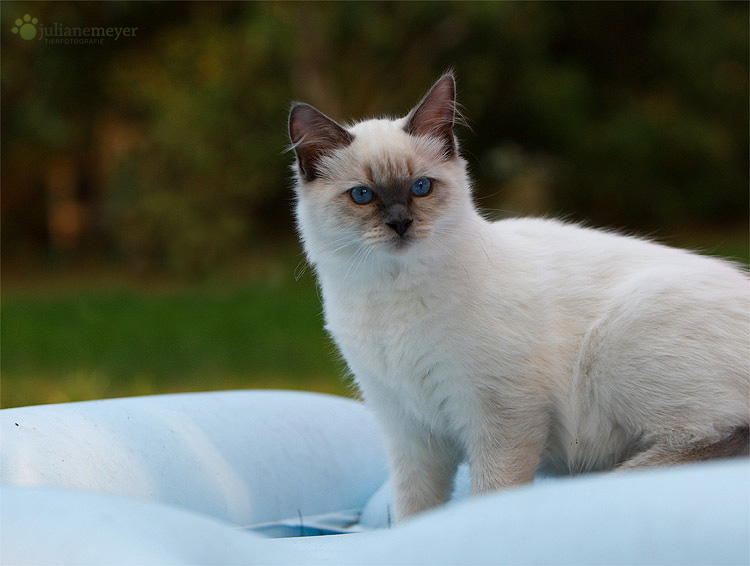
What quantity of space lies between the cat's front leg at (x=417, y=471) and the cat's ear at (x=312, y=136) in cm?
65

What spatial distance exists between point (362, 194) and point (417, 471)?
2.20 feet

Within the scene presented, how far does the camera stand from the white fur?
1757mm

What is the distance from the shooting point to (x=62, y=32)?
Result: 765 centimetres

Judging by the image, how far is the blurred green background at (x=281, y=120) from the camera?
750 centimetres

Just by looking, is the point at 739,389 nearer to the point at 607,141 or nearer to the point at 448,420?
the point at 448,420

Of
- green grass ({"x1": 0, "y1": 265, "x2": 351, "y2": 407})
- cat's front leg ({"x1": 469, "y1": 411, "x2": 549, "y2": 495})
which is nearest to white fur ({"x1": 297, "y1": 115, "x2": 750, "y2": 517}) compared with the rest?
cat's front leg ({"x1": 469, "y1": 411, "x2": 549, "y2": 495})

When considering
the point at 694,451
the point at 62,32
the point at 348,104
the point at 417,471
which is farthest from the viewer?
the point at 348,104

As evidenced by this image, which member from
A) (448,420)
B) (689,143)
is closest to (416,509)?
(448,420)

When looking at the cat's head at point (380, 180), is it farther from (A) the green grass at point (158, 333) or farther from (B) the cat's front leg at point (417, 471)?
(A) the green grass at point (158, 333)

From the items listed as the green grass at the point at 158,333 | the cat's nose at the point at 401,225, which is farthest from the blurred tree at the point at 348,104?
the cat's nose at the point at 401,225

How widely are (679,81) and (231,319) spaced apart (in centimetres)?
489

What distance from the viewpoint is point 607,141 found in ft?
26.0

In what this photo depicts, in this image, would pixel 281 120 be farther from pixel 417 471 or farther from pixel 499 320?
pixel 499 320

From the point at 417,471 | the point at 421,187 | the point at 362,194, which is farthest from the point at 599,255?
the point at 417,471
